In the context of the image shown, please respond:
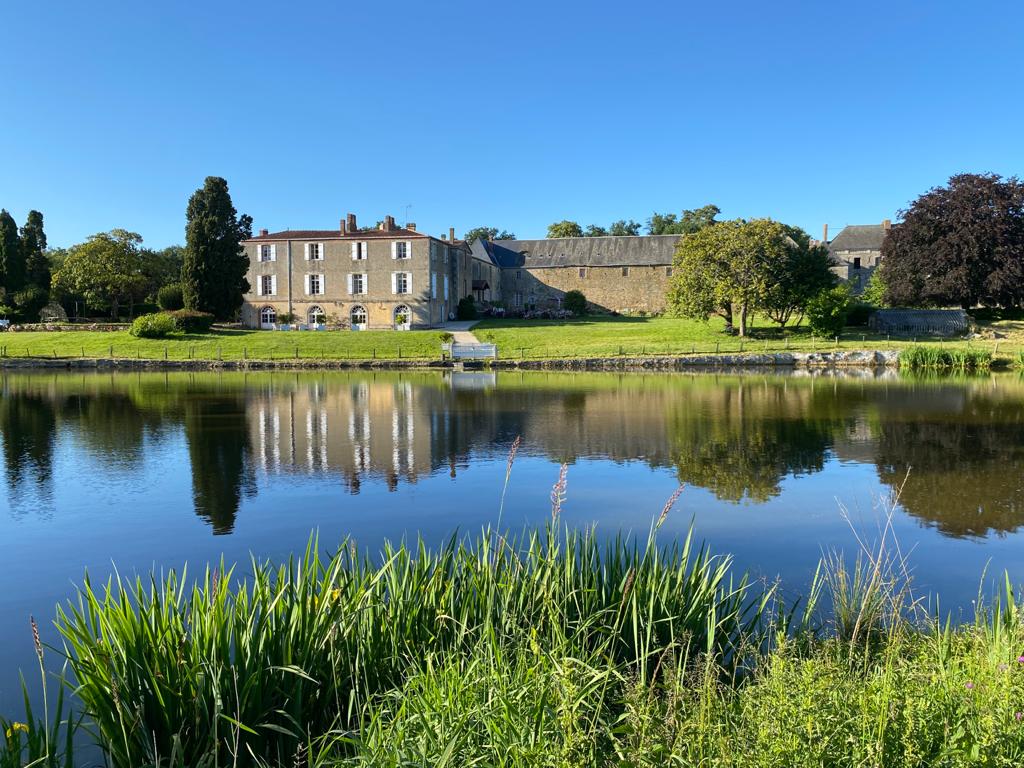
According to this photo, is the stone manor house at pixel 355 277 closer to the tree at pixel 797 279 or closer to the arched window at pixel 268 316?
the arched window at pixel 268 316

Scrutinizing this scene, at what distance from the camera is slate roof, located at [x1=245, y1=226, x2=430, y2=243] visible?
5041cm

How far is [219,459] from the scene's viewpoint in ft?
47.7

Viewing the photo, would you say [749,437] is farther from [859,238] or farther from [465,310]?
[859,238]

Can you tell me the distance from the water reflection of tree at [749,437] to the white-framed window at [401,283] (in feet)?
91.1

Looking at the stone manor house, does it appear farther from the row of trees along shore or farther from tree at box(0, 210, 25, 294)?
tree at box(0, 210, 25, 294)

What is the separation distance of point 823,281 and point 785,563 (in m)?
38.4

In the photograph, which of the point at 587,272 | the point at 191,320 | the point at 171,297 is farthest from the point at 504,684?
the point at 587,272

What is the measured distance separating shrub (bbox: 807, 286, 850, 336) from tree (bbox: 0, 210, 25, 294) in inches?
2049


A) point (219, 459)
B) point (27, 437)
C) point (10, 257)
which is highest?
point (10, 257)

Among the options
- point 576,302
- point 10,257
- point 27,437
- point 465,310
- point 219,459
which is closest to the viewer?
point 219,459

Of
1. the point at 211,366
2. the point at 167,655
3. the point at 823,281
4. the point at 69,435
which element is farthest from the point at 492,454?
the point at 823,281

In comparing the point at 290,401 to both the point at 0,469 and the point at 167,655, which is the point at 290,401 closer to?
the point at 0,469

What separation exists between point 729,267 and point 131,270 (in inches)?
1649

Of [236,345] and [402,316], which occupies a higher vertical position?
[402,316]
